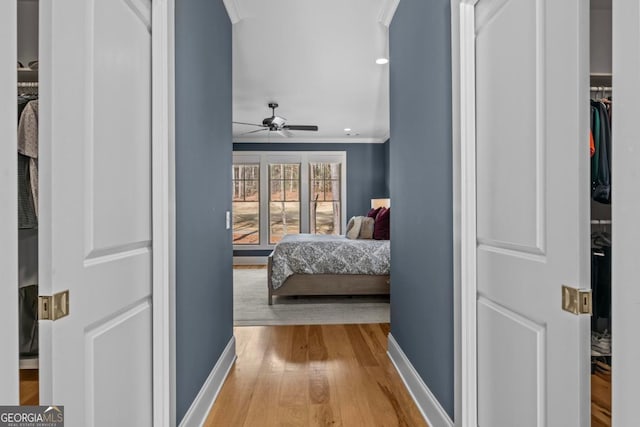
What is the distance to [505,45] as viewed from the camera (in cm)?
142

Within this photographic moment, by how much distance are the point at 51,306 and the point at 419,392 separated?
6.31ft

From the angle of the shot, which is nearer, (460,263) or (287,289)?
(460,263)

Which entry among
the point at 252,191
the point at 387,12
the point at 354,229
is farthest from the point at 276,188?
the point at 387,12

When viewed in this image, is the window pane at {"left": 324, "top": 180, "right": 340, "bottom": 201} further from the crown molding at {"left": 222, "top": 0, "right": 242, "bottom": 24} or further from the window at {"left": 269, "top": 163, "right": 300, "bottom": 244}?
the crown molding at {"left": 222, "top": 0, "right": 242, "bottom": 24}

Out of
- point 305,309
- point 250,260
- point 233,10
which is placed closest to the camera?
point 233,10

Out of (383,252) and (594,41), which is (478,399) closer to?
(594,41)

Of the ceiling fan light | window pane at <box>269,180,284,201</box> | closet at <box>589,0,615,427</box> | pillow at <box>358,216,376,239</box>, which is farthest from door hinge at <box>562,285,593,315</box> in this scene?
window pane at <box>269,180,284,201</box>

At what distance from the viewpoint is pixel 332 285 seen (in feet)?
16.0

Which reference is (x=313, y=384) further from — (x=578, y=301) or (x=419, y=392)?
(x=578, y=301)

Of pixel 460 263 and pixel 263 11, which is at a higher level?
pixel 263 11

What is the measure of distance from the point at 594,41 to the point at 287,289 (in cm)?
380

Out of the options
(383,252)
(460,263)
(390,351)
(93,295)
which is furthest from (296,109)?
(93,295)

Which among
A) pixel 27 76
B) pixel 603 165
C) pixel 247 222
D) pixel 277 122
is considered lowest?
pixel 247 222

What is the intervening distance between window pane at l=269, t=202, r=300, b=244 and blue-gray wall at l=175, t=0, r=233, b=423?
544 cm
